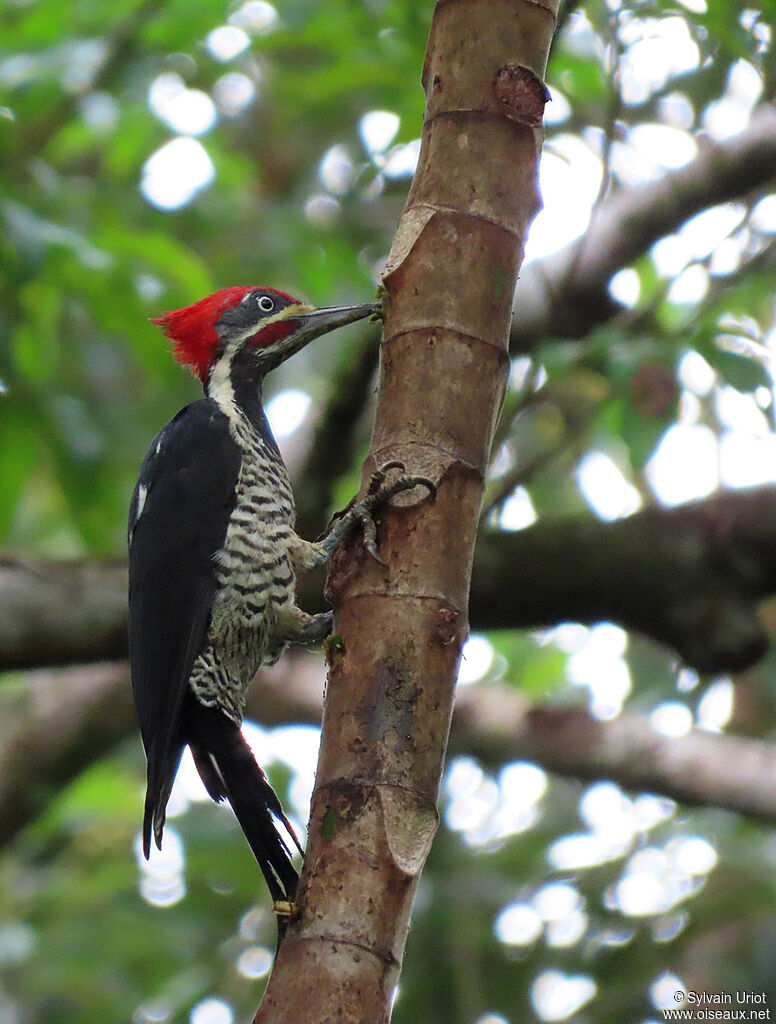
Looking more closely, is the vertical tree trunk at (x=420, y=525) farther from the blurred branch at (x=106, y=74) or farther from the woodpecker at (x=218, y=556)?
the blurred branch at (x=106, y=74)

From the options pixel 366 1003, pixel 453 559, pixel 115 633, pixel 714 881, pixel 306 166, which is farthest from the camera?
pixel 306 166

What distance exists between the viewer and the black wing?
273 centimetres

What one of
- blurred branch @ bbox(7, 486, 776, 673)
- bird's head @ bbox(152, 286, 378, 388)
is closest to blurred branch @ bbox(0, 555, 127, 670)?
blurred branch @ bbox(7, 486, 776, 673)

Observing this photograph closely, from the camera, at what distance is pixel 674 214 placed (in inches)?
183

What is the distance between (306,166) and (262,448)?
3099mm

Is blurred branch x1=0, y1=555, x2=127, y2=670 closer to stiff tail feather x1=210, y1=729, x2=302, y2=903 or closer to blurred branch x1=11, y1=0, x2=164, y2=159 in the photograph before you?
stiff tail feather x1=210, y1=729, x2=302, y2=903

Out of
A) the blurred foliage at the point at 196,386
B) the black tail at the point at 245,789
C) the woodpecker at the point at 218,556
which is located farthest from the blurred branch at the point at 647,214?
the black tail at the point at 245,789

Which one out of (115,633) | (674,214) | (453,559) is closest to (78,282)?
(115,633)

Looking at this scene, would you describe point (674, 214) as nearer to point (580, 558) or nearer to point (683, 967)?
point (580, 558)

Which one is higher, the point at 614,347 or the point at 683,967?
the point at 614,347

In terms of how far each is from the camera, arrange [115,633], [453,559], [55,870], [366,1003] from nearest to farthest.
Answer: [366,1003] → [453,559] → [115,633] → [55,870]

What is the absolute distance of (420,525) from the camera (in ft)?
6.07

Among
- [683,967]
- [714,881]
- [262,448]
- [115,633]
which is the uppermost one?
[262,448]

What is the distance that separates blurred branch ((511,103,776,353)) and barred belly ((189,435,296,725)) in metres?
1.56
